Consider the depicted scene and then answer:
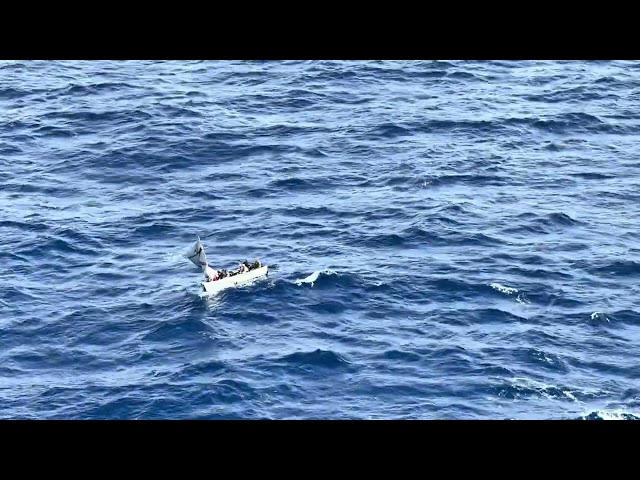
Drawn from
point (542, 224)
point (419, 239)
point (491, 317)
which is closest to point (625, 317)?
point (491, 317)

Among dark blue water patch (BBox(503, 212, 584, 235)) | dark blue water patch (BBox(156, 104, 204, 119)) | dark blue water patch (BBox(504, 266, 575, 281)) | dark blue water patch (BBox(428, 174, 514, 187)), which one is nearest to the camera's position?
dark blue water patch (BBox(504, 266, 575, 281))

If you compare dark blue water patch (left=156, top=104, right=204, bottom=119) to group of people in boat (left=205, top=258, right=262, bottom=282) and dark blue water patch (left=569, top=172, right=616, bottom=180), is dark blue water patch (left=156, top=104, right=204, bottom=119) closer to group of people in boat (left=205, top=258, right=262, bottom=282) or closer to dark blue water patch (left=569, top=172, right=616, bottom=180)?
group of people in boat (left=205, top=258, right=262, bottom=282)

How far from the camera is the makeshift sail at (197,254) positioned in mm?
103938

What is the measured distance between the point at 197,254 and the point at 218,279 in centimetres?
318

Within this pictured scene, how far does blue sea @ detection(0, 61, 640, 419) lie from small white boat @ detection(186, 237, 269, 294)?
1.18 m

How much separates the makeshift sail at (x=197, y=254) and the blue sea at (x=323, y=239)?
3.19m

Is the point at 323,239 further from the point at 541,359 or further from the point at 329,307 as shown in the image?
the point at 541,359

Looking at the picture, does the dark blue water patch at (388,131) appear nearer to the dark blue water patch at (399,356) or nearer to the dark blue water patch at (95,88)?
the dark blue water patch at (95,88)

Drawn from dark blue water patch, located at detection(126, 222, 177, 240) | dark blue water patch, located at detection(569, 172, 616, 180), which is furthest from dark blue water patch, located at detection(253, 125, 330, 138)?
dark blue water patch, located at detection(569, 172, 616, 180)

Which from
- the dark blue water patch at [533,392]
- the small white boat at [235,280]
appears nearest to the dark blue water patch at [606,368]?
the dark blue water patch at [533,392]

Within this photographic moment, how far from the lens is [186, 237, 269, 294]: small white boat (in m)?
104

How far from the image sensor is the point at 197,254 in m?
104
